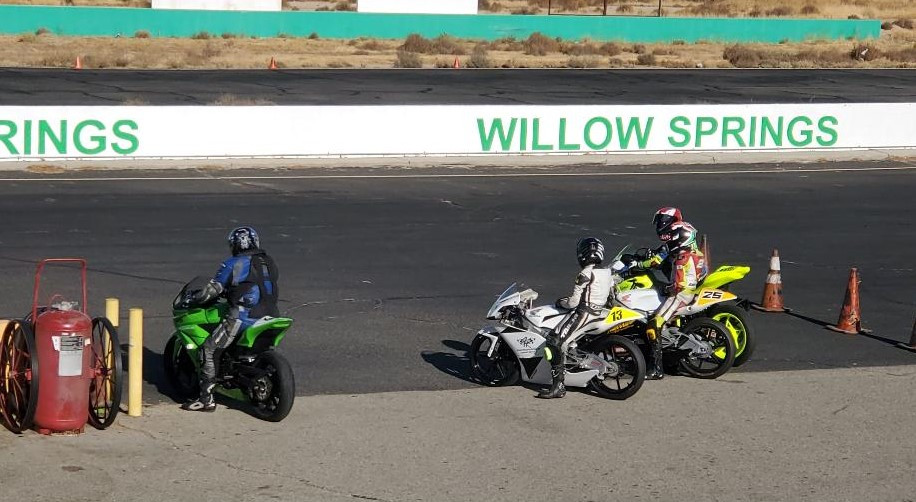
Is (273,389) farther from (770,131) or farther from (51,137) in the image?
(770,131)

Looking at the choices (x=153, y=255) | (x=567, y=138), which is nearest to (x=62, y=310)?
(x=153, y=255)

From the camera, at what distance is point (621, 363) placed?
38.2 feet

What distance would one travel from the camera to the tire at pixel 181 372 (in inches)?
443

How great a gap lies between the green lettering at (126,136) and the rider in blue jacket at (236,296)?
628 inches

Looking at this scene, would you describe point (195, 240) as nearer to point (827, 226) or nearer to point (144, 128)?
point (144, 128)

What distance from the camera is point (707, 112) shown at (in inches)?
1179

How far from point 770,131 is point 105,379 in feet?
75.3

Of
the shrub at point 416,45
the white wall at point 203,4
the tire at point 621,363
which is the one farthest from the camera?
the white wall at point 203,4

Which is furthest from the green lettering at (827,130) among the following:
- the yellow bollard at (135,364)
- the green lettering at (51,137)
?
the yellow bollard at (135,364)

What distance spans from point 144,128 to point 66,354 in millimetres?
17098

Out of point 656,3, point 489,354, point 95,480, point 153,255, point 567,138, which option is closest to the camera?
point 95,480

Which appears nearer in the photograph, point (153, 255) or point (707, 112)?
point (153, 255)

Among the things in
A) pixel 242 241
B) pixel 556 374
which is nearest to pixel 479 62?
pixel 556 374

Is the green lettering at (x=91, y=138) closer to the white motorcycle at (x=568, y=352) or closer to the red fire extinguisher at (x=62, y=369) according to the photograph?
the white motorcycle at (x=568, y=352)
